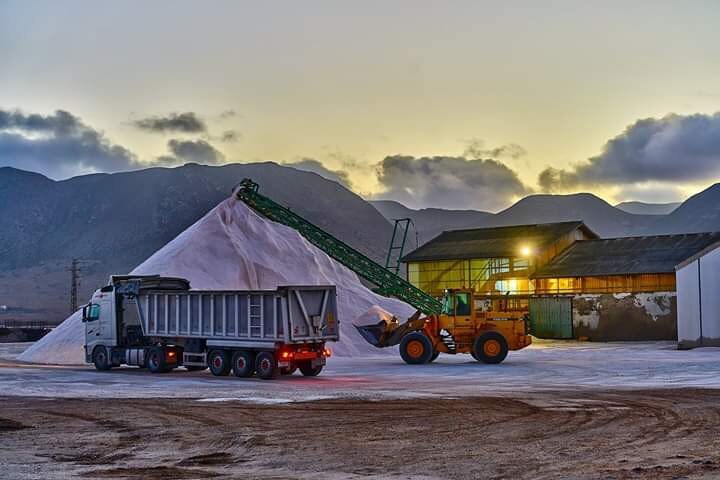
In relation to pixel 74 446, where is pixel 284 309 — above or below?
above

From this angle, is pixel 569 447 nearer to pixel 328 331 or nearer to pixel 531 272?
pixel 328 331

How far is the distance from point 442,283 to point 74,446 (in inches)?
2397

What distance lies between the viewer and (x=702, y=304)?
43281 millimetres

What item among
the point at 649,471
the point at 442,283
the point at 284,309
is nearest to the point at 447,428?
the point at 649,471

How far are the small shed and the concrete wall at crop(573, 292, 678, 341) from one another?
12050mm

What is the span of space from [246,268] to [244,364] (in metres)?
15.7

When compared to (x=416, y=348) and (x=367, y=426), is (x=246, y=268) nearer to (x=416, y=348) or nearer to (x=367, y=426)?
(x=416, y=348)

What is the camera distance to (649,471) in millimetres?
12117


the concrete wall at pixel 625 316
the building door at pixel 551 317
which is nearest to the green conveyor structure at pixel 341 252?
the building door at pixel 551 317

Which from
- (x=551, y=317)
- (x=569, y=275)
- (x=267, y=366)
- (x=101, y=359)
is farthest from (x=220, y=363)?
(x=569, y=275)

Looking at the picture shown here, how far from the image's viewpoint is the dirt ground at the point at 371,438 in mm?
12539

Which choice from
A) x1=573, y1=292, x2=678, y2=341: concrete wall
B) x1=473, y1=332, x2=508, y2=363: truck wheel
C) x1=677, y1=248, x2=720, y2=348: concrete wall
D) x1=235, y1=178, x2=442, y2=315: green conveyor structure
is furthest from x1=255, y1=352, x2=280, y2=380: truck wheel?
x1=573, y1=292, x2=678, y2=341: concrete wall

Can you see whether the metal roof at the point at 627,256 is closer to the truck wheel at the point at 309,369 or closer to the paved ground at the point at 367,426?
the paved ground at the point at 367,426

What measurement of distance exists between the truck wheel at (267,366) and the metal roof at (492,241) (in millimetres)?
43936
